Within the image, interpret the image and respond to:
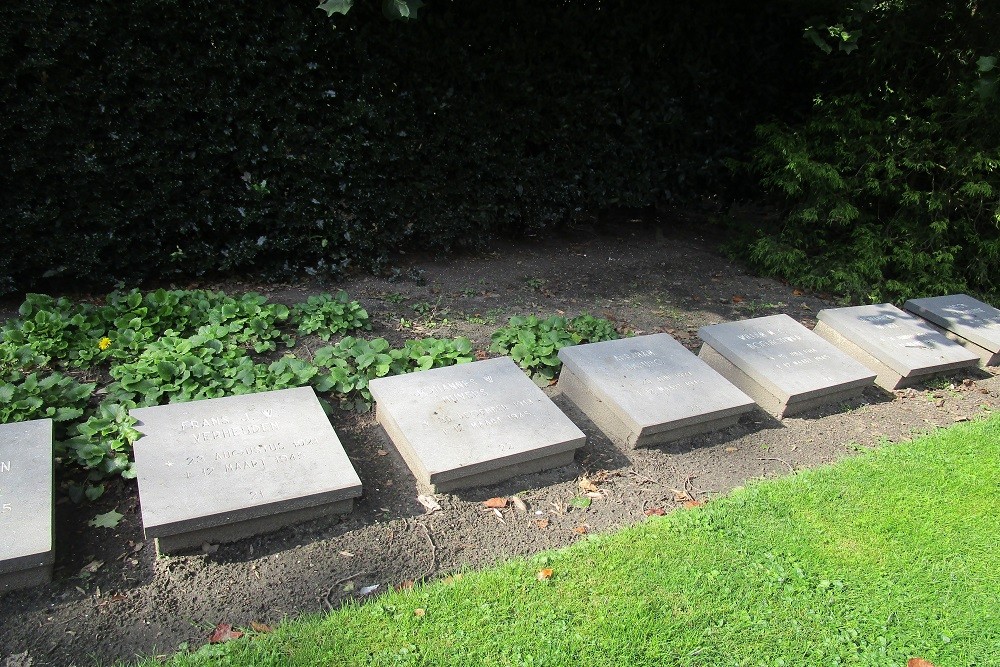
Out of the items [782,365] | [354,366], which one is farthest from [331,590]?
[782,365]

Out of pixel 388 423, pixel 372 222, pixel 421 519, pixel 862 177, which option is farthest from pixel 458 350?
pixel 862 177

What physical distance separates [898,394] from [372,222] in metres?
4.28

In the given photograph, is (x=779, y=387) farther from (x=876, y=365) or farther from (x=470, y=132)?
(x=470, y=132)

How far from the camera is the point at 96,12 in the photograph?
4.30m

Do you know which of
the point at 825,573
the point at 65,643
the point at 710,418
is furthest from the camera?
the point at 710,418

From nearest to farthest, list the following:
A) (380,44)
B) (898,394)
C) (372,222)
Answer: (898,394) → (380,44) → (372,222)

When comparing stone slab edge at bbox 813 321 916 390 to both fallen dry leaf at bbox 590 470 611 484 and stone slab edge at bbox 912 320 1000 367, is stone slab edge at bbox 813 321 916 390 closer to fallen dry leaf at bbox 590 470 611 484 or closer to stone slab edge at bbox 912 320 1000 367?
stone slab edge at bbox 912 320 1000 367

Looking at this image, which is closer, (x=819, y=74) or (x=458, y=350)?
(x=458, y=350)

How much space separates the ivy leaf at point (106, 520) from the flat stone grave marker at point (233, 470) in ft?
0.94

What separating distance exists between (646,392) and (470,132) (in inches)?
118

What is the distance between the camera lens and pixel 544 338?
484 cm

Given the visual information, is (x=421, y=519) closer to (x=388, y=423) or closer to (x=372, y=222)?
(x=388, y=423)

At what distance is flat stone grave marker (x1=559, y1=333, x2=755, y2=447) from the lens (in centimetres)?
394

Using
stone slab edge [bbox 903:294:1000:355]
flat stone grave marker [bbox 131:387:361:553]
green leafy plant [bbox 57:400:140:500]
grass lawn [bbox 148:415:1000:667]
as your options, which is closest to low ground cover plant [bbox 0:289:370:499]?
green leafy plant [bbox 57:400:140:500]
